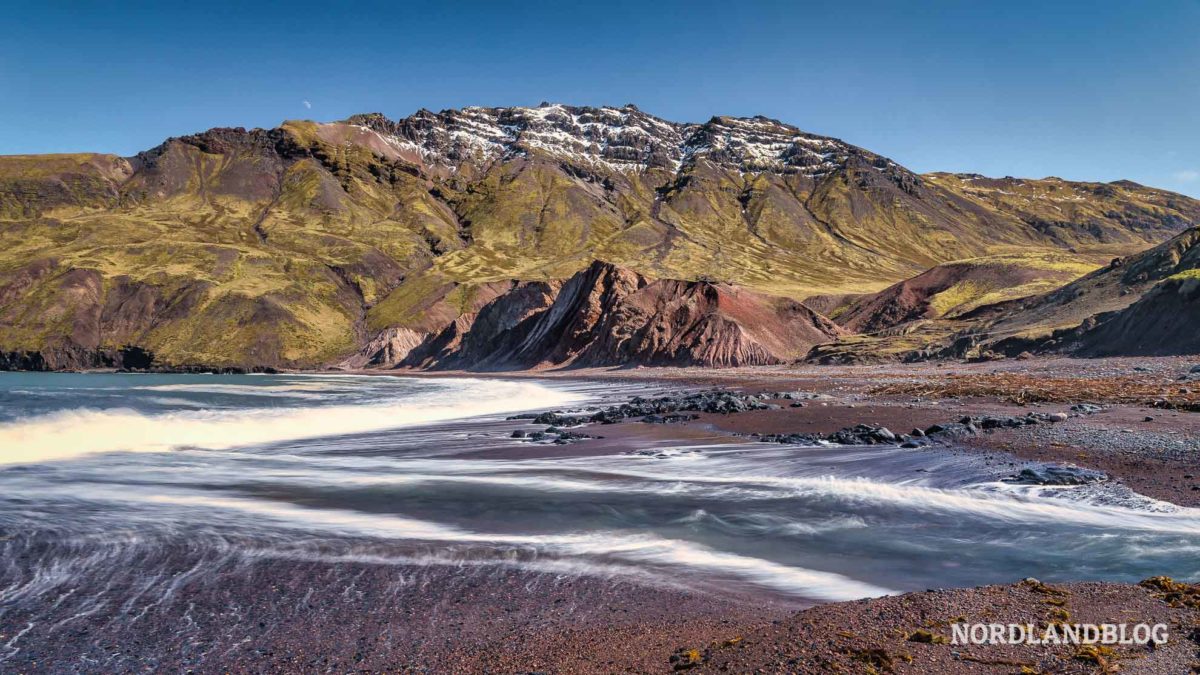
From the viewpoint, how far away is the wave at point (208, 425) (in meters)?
28.1

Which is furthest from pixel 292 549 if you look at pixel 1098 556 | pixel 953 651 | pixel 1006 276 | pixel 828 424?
pixel 1006 276

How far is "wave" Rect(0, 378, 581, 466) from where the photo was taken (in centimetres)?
2806

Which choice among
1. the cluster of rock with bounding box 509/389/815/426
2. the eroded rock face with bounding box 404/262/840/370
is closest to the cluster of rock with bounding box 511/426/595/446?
the cluster of rock with bounding box 509/389/815/426

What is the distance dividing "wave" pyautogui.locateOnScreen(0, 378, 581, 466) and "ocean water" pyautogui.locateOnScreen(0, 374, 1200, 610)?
97.3 inches

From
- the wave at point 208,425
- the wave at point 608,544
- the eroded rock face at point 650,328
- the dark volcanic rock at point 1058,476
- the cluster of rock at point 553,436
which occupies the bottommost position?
the wave at point 208,425

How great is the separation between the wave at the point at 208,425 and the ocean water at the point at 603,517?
2471mm

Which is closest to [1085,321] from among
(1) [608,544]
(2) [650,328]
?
(2) [650,328]

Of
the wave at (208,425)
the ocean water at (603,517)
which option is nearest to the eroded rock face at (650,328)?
the wave at (208,425)

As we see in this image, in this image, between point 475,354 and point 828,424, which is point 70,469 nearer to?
point 828,424

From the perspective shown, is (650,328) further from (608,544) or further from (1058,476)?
(608,544)

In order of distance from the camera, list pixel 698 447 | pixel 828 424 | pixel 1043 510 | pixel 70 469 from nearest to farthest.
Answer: pixel 1043 510 → pixel 70 469 → pixel 698 447 → pixel 828 424

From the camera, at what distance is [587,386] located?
222ft

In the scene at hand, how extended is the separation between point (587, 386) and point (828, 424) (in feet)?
138

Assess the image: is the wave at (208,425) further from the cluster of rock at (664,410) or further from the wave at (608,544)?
the wave at (608,544)
